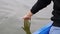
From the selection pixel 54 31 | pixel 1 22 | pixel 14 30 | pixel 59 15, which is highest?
pixel 1 22

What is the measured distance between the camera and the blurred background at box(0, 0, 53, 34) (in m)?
3.73

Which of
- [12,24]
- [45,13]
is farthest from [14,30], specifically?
[45,13]

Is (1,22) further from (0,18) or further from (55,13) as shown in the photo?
(55,13)

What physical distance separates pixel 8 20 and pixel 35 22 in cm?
58

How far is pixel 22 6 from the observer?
4.55 meters

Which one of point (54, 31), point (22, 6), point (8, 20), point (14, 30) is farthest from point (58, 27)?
point (22, 6)

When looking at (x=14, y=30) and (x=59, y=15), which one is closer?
(x=59, y=15)

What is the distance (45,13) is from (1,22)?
99cm

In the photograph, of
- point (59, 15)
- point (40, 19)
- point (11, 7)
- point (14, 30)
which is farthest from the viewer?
point (11, 7)

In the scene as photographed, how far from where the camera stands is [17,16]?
4160mm

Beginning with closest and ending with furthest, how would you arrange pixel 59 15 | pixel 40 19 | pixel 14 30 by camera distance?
pixel 59 15 < pixel 14 30 < pixel 40 19

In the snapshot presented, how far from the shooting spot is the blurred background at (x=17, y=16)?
147 inches

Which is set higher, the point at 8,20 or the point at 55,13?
the point at 8,20

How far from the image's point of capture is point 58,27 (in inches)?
60.5
